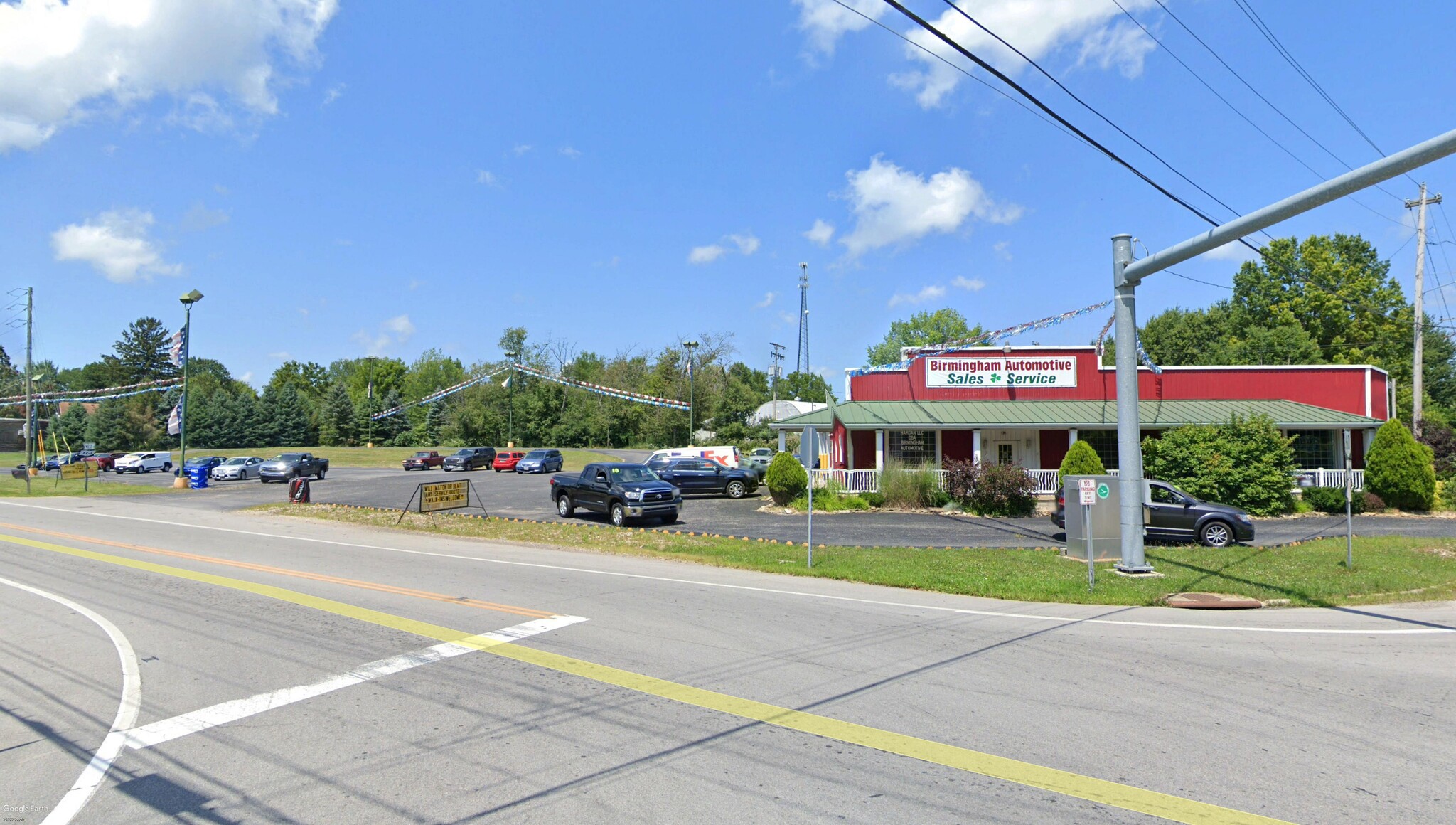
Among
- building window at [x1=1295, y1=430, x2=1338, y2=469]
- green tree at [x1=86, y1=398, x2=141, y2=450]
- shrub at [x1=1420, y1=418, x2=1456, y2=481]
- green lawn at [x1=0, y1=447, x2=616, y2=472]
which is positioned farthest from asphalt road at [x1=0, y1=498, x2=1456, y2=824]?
green tree at [x1=86, y1=398, x2=141, y2=450]

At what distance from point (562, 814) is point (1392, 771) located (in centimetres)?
521

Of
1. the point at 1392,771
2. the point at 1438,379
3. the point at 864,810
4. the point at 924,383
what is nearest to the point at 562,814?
the point at 864,810

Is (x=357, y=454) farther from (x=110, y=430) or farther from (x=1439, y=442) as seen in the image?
(x=1439, y=442)

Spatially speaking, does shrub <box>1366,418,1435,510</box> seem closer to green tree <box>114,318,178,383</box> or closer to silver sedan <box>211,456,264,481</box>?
silver sedan <box>211,456,264,481</box>

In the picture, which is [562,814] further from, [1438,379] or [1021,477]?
[1438,379]

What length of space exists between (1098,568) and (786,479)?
1323 cm

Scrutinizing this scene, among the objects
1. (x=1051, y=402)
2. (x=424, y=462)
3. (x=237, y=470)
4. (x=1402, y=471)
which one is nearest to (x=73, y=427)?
(x=237, y=470)

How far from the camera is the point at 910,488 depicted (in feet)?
87.1

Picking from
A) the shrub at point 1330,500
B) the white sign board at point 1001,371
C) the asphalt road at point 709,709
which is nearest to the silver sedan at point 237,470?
the white sign board at point 1001,371

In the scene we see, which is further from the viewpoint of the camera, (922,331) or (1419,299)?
(922,331)

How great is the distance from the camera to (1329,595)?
12.3m

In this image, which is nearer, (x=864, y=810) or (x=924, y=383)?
(x=864, y=810)

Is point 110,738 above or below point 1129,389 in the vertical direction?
below

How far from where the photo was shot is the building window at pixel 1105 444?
99.1 ft
